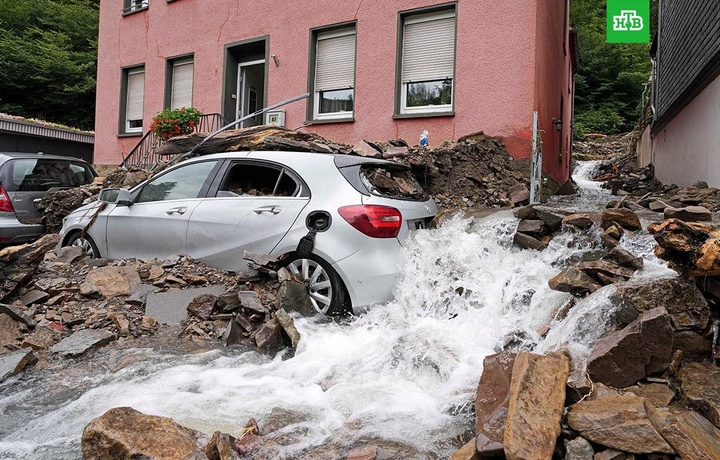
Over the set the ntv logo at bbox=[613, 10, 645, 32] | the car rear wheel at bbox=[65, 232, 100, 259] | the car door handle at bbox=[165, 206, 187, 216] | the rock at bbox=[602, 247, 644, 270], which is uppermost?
the ntv logo at bbox=[613, 10, 645, 32]

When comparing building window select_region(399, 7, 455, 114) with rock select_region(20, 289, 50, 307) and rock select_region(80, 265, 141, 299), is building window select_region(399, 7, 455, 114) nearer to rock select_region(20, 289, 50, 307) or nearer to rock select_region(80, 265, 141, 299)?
rock select_region(80, 265, 141, 299)

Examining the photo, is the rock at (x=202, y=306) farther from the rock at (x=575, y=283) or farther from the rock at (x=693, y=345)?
the rock at (x=693, y=345)

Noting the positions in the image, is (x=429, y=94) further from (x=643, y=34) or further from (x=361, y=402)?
(x=361, y=402)

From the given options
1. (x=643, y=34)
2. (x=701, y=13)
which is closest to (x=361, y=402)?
(x=701, y=13)

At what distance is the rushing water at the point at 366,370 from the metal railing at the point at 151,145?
8.26 meters

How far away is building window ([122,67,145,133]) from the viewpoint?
1402 cm

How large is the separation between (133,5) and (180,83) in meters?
3.14

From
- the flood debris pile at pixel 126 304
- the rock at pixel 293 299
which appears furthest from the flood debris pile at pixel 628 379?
the flood debris pile at pixel 126 304

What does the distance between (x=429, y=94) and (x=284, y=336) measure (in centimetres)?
655

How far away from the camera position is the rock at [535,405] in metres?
2.32

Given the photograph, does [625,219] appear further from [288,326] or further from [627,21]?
[627,21]

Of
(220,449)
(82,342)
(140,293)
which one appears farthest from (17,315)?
(220,449)

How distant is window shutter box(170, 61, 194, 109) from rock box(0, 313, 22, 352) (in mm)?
9338

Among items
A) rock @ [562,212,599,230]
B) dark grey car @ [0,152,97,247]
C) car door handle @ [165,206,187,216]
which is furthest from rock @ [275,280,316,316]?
dark grey car @ [0,152,97,247]
